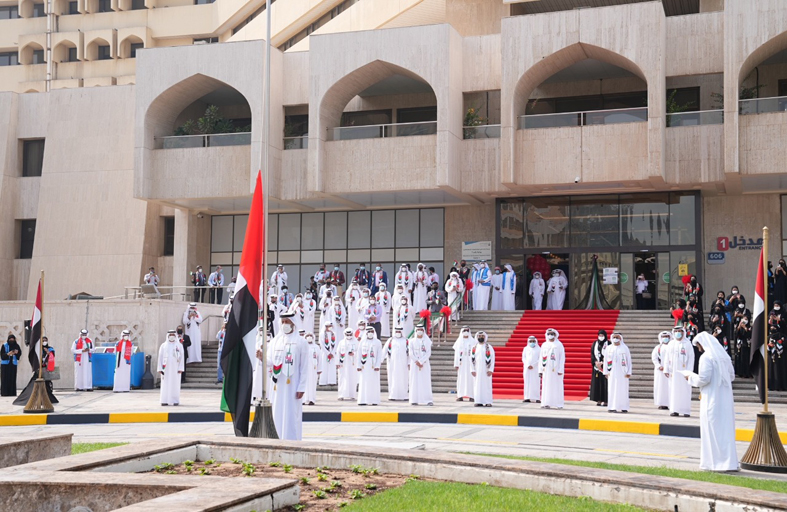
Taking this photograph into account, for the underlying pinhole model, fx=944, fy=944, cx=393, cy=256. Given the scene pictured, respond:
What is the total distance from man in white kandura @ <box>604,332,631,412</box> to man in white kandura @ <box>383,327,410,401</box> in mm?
4595

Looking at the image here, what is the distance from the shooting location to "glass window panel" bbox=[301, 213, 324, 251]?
35688 mm

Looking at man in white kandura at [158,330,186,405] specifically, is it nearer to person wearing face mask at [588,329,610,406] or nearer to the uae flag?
person wearing face mask at [588,329,610,406]

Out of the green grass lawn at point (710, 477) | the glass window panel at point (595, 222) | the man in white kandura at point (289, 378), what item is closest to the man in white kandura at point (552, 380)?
the man in white kandura at point (289, 378)

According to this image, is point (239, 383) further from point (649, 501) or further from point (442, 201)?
point (442, 201)

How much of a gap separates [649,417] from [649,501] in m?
11.1

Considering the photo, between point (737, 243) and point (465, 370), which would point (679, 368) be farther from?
point (737, 243)

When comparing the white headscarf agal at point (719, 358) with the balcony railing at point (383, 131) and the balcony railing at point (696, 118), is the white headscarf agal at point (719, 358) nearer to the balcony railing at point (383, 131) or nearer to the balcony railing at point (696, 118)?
the balcony railing at point (696, 118)

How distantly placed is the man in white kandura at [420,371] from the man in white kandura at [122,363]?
8.45 m

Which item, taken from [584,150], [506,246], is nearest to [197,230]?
[506,246]

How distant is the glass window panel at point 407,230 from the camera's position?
1359 inches

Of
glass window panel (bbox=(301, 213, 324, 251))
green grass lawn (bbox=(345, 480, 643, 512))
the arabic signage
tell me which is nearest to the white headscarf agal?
green grass lawn (bbox=(345, 480, 643, 512))

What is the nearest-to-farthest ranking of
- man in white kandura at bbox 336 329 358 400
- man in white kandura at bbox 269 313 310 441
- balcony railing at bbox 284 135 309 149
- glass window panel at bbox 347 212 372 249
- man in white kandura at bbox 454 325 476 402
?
1. man in white kandura at bbox 269 313 310 441
2. man in white kandura at bbox 454 325 476 402
3. man in white kandura at bbox 336 329 358 400
4. balcony railing at bbox 284 135 309 149
5. glass window panel at bbox 347 212 372 249

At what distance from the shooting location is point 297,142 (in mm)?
32688

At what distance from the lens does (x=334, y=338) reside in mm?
24156
